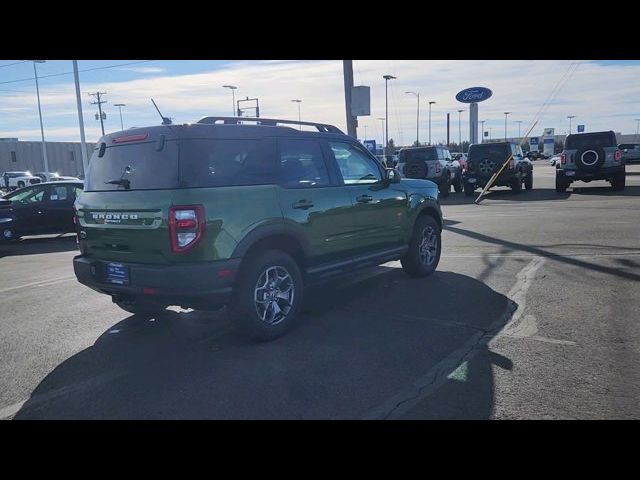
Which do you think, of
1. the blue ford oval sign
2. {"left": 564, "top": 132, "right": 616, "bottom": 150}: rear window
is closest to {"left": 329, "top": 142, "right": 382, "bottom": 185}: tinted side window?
{"left": 564, "top": 132, "right": 616, "bottom": 150}: rear window

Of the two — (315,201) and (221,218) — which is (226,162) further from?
(315,201)

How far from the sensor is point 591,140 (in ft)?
62.7

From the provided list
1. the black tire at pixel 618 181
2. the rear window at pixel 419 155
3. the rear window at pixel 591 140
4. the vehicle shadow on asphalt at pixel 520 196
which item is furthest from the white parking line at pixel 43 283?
the black tire at pixel 618 181

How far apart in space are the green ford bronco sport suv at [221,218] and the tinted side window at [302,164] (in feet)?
0.04

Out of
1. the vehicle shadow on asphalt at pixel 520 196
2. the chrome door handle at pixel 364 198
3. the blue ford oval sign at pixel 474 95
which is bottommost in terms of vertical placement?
Result: the vehicle shadow on asphalt at pixel 520 196

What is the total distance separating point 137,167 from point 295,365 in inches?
91.1

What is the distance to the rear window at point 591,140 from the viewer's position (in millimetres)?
18875

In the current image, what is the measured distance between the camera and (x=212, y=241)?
4.49 m

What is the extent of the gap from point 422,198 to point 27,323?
17.1ft

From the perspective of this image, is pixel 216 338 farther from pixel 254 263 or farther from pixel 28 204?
pixel 28 204

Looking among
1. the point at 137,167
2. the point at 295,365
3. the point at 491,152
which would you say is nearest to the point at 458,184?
the point at 491,152

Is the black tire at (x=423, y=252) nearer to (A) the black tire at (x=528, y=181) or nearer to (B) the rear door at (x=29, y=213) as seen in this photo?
(B) the rear door at (x=29, y=213)

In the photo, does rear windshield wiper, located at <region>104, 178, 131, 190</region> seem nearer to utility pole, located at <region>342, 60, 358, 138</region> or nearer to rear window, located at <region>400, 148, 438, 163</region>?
utility pole, located at <region>342, 60, 358, 138</region>
